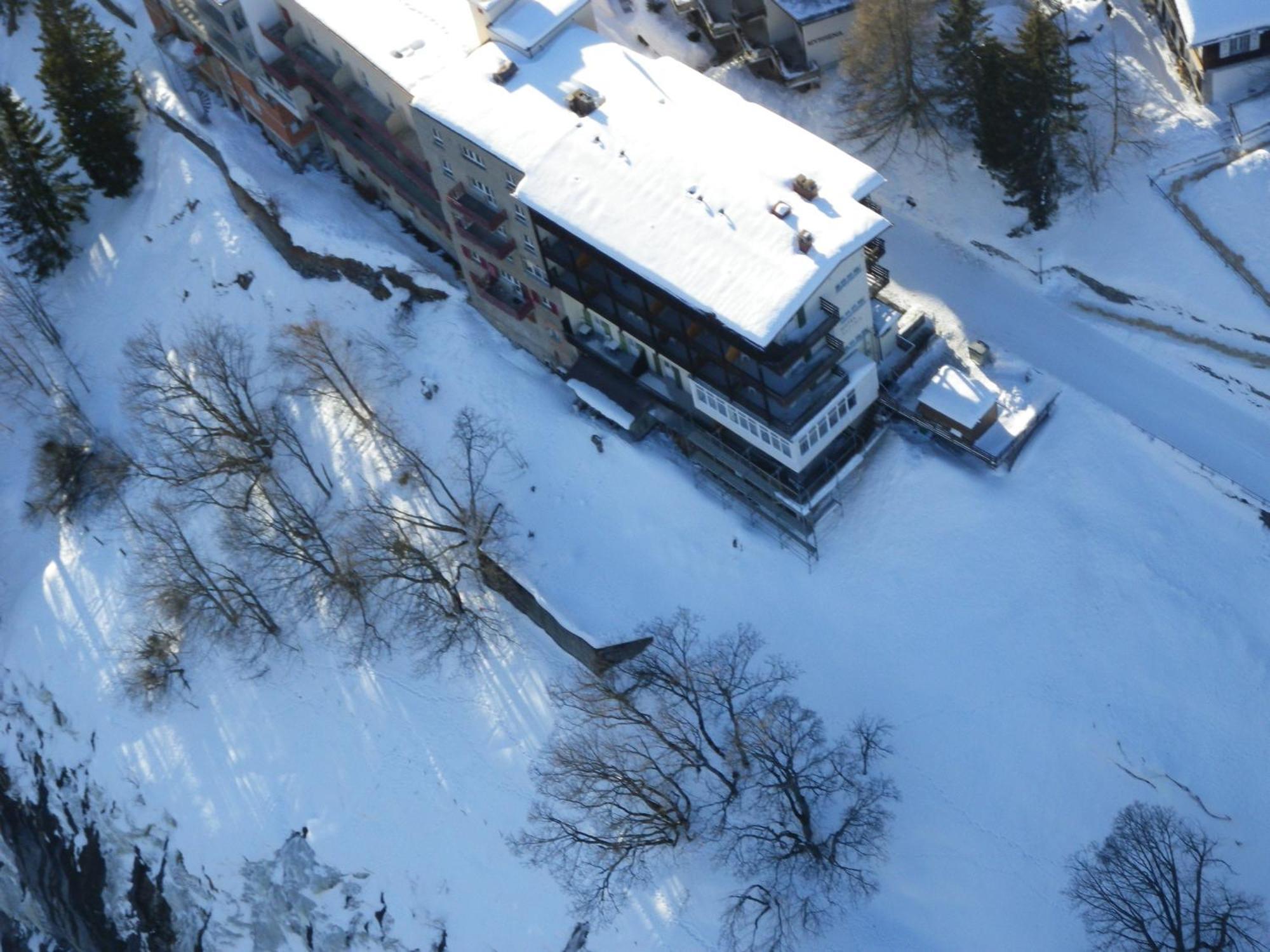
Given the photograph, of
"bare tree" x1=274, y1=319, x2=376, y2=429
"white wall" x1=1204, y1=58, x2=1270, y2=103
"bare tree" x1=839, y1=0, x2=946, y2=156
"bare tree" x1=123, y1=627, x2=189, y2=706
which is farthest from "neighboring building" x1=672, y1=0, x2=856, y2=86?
"bare tree" x1=123, y1=627, x2=189, y2=706

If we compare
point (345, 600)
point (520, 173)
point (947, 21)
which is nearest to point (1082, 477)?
point (947, 21)

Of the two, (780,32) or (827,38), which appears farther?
(780,32)

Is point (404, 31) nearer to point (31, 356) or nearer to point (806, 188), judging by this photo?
point (806, 188)

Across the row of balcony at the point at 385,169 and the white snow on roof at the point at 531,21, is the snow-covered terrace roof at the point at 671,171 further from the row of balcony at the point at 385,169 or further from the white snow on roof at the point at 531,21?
the row of balcony at the point at 385,169

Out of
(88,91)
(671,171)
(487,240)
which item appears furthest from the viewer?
(88,91)

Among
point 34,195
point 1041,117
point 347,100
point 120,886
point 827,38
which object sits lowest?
point 120,886

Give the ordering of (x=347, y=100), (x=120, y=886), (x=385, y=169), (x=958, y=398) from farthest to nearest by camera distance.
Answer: (x=347, y=100), (x=385, y=169), (x=120, y=886), (x=958, y=398)

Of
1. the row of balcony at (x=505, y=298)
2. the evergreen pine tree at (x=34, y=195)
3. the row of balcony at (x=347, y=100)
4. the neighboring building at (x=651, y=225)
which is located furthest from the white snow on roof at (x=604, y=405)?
the evergreen pine tree at (x=34, y=195)

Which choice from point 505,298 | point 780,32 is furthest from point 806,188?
point 780,32
